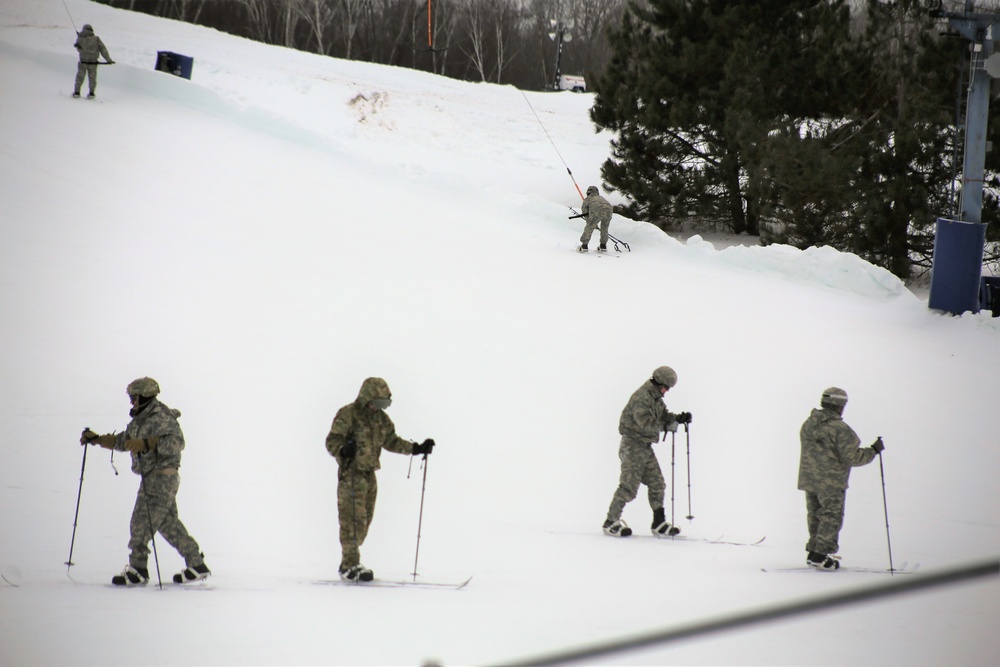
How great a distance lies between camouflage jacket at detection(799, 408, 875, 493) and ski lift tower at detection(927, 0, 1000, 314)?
8685mm

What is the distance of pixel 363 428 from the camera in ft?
21.7

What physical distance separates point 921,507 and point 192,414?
7.36 m

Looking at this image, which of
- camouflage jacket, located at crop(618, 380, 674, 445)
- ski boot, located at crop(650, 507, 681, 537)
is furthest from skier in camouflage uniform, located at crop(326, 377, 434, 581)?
ski boot, located at crop(650, 507, 681, 537)

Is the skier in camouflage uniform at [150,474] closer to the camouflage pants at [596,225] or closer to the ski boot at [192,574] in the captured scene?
the ski boot at [192,574]

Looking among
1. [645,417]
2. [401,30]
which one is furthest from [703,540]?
[401,30]

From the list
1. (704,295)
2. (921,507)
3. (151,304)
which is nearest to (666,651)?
(921,507)

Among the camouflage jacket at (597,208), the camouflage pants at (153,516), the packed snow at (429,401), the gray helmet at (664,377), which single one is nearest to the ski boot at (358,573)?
the packed snow at (429,401)

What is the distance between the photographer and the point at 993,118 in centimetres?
1823

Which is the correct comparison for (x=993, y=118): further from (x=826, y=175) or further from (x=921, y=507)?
(x=921, y=507)

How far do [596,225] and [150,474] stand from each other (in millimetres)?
13113

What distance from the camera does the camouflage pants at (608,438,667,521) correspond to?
26.1 ft

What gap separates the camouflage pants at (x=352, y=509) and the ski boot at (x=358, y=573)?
29 millimetres

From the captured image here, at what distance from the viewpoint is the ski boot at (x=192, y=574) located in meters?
6.48

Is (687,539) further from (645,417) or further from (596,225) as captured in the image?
(596,225)
